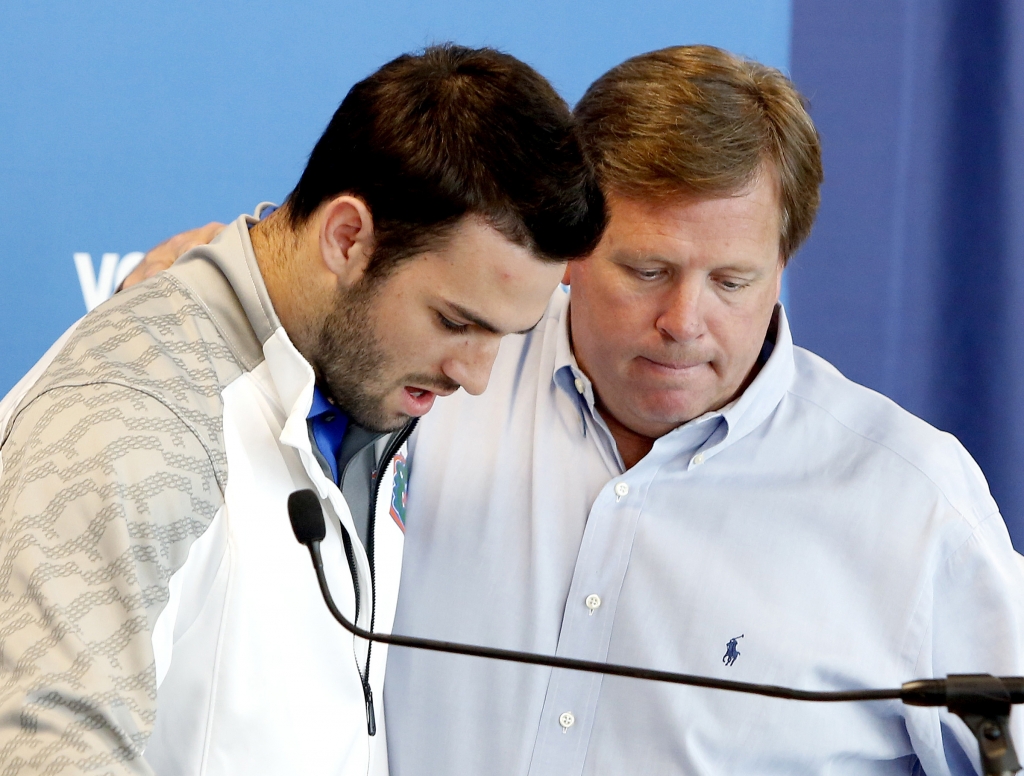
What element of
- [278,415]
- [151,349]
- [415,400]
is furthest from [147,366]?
[415,400]

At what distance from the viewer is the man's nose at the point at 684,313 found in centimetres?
115

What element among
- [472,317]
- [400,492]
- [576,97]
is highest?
[576,97]

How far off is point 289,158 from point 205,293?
0.52 metres

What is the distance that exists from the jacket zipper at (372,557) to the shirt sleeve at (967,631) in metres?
0.51

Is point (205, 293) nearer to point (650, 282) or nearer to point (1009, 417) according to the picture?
point (650, 282)

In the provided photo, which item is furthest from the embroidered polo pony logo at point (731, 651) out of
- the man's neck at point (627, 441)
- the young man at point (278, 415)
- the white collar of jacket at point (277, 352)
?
the white collar of jacket at point (277, 352)

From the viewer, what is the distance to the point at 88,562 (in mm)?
750

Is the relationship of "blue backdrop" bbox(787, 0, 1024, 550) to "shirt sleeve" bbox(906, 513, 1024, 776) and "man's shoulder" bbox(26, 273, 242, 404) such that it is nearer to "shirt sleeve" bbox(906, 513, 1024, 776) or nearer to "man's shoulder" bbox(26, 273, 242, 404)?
"shirt sleeve" bbox(906, 513, 1024, 776)

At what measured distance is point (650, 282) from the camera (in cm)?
118

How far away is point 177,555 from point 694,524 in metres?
0.56

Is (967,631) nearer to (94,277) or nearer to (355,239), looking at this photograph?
(355,239)

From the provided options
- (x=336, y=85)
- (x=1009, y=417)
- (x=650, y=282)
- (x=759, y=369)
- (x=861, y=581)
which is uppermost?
(x=336, y=85)

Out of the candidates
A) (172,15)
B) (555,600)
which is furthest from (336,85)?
(555,600)

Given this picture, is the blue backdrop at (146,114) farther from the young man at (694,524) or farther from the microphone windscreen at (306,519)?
the microphone windscreen at (306,519)
